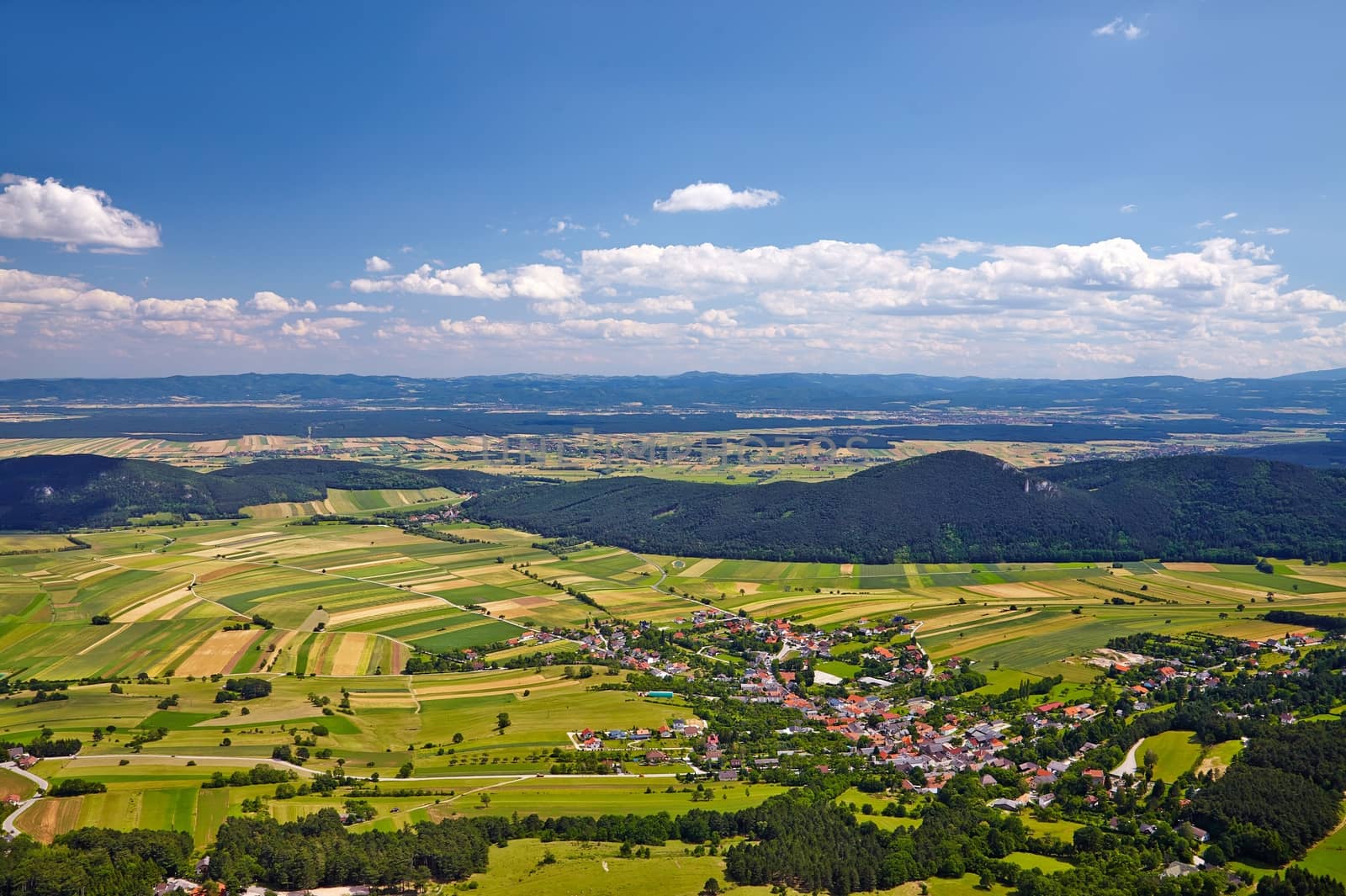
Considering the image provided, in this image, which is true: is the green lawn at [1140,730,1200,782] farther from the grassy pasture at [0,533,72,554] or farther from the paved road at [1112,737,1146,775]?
the grassy pasture at [0,533,72,554]

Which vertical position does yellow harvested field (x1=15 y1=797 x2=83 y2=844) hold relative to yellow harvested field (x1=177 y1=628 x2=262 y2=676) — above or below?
above

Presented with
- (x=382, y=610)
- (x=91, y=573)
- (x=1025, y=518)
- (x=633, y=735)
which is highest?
(x=1025, y=518)

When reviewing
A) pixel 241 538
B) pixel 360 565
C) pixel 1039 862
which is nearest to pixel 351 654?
pixel 360 565

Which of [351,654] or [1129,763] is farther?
[351,654]

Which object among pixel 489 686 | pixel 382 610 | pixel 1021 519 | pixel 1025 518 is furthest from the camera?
pixel 1025 518

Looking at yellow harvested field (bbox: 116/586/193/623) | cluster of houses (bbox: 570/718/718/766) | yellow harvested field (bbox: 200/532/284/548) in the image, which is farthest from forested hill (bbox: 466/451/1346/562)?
cluster of houses (bbox: 570/718/718/766)

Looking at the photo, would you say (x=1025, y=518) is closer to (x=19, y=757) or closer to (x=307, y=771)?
(x=307, y=771)

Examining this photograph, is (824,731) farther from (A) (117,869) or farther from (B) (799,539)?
(B) (799,539)
